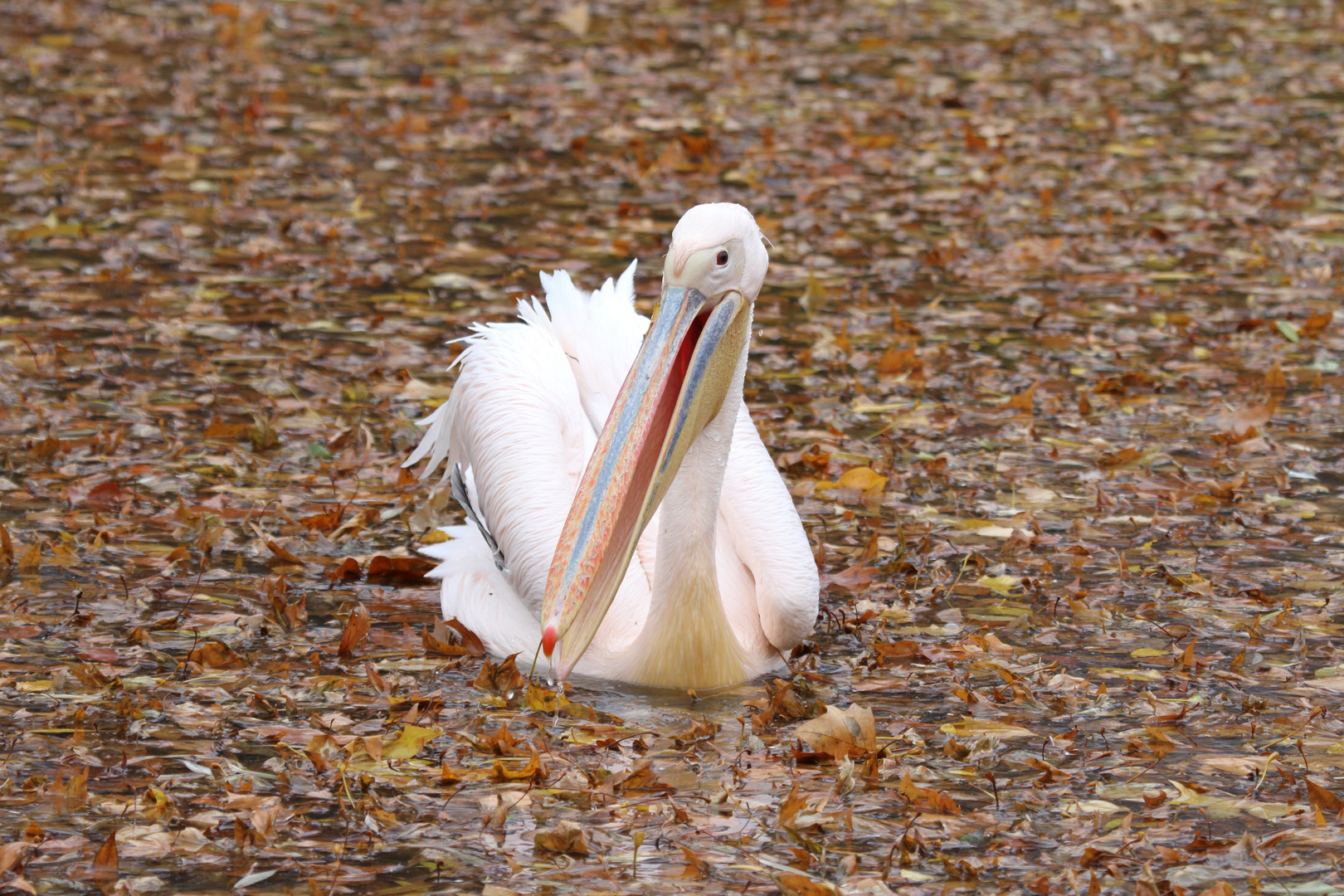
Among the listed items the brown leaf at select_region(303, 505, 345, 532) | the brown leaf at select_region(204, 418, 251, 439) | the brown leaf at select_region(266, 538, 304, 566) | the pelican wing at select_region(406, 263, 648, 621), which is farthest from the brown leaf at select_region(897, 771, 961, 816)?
the brown leaf at select_region(204, 418, 251, 439)

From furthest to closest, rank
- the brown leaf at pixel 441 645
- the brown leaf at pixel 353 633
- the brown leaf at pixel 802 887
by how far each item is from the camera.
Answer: the brown leaf at pixel 441 645
the brown leaf at pixel 353 633
the brown leaf at pixel 802 887

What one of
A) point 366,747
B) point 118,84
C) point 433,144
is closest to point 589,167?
point 433,144

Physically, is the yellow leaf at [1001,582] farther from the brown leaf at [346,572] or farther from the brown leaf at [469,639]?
the brown leaf at [346,572]

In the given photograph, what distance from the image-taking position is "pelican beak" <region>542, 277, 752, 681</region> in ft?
13.8

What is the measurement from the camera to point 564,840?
3736 mm

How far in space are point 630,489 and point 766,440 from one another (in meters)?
2.32

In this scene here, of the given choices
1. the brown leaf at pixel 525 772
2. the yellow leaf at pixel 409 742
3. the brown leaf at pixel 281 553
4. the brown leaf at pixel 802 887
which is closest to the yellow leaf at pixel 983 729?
the brown leaf at pixel 802 887

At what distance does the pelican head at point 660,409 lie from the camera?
4.21m

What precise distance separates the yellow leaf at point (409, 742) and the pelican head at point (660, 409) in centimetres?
38

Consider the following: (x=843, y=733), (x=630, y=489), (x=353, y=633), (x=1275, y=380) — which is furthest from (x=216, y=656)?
(x=1275, y=380)

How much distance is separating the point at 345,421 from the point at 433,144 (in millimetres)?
4465

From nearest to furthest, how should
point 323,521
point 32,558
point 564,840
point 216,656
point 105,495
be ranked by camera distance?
point 564,840 < point 216,656 < point 32,558 < point 323,521 < point 105,495

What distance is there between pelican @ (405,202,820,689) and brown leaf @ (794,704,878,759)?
1.51 feet

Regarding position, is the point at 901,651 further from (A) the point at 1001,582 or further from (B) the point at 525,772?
(B) the point at 525,772
